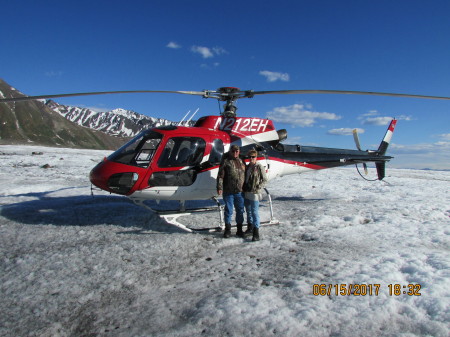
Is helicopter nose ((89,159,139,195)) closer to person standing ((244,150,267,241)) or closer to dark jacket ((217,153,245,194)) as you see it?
dark jacket ((217,153,245,194))

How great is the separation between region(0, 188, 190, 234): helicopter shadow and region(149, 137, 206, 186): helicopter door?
1052 mm

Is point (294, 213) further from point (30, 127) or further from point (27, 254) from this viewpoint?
point (30, 127)

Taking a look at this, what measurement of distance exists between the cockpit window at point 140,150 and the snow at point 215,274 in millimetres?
1435

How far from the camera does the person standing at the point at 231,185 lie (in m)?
5.71

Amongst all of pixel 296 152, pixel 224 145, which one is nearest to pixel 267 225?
pixel 224 145

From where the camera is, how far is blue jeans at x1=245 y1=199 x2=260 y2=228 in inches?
217

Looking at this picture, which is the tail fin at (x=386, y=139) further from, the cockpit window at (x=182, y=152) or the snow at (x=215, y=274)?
the cockpit window at (x=182, y=152)

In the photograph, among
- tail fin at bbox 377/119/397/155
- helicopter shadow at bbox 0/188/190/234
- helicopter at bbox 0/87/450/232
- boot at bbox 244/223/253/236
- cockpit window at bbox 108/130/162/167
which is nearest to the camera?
boot at bbox 244/223/253/236

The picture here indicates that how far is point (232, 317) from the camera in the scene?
291cm

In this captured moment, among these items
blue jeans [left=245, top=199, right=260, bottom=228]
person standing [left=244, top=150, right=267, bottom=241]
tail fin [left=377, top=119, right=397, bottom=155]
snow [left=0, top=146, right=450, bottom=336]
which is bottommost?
snow [left=0, top=146, right=450, bottom=336]

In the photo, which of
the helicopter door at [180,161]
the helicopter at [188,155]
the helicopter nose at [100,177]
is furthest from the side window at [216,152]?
the helicopter nose at [100,177]

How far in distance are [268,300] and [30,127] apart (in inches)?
8570

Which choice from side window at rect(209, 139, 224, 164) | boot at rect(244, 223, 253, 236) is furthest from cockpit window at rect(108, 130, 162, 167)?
boot at rect(244, 223, 253, 236)
